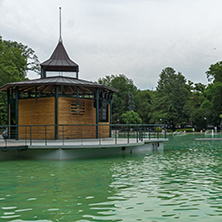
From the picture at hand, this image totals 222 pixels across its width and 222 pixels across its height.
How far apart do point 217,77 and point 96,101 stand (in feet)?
163

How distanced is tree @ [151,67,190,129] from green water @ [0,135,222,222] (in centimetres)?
5967

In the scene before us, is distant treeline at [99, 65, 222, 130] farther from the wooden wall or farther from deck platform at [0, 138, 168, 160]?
deck platform at [0, 138, 168, 160]

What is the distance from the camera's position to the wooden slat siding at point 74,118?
2014 cm

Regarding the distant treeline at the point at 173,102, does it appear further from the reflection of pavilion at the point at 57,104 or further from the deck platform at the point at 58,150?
the deck platform at the point at 58,150

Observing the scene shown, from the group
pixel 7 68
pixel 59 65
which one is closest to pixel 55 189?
pixel 59 65

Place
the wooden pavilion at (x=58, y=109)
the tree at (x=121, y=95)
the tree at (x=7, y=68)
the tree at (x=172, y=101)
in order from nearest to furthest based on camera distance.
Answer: the wooden pavilion at (x=58, y=109) < the tree at (x=7, y=68) < the tree at (x=172, y=101) < the tree at (x=121, y=95)

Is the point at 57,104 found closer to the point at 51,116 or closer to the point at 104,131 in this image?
the point at 51,116

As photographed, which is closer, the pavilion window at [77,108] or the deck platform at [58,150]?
the deck platform at [58,150]

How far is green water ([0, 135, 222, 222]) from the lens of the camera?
6.69 m

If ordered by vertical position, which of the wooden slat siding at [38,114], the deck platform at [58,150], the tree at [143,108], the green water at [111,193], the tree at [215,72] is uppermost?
the tree at [215,72]

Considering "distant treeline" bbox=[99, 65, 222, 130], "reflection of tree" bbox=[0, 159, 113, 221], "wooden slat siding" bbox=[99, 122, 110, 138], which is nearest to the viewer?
"reflection of tree" bbox=[0, 159, 113, 221]

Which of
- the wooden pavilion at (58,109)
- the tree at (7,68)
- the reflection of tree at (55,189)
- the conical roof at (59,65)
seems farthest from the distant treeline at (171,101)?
the reflection of tree at (55,189)

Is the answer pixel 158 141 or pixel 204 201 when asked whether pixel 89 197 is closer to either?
pixel 204 201

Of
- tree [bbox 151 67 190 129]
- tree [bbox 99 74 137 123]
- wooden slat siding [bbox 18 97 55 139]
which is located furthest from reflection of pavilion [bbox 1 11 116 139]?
tree [bbox 151 67 190 129]
